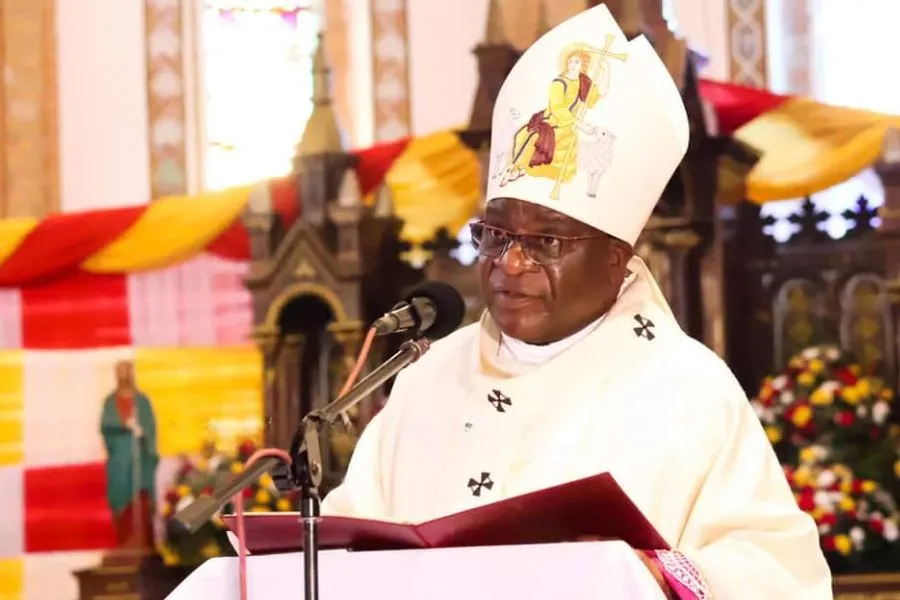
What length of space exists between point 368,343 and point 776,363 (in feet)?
17.3

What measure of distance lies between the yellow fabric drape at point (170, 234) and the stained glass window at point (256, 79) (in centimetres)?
347

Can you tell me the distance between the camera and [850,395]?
22.6ft

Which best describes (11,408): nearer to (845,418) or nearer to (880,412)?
(845,418)

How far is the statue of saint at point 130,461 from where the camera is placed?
8.52 m

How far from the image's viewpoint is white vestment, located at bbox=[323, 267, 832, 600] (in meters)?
2.72

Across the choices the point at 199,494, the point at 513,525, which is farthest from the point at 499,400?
the point at 199,494

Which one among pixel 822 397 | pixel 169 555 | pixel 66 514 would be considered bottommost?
pixel 169 555

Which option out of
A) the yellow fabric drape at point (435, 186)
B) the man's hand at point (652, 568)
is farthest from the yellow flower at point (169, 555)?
the man's hand at point (652, 568)

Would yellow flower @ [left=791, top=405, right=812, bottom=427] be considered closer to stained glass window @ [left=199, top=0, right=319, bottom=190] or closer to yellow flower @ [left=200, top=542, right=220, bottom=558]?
yellow flower @ [left=200, top=542, right=220, bottom=558]

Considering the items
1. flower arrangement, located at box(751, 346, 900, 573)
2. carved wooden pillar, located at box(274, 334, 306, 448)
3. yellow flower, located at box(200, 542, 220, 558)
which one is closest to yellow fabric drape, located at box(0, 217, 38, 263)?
carved wooden pillar, located at box(274, 334, 306, 448)

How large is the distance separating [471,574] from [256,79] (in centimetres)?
1038

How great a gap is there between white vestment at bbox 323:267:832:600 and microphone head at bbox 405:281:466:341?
1.32 feet

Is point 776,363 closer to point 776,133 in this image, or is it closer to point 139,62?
point 776,133

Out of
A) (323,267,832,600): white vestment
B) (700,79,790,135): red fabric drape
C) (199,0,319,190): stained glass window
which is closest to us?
(323,267,832,600): white vestment
